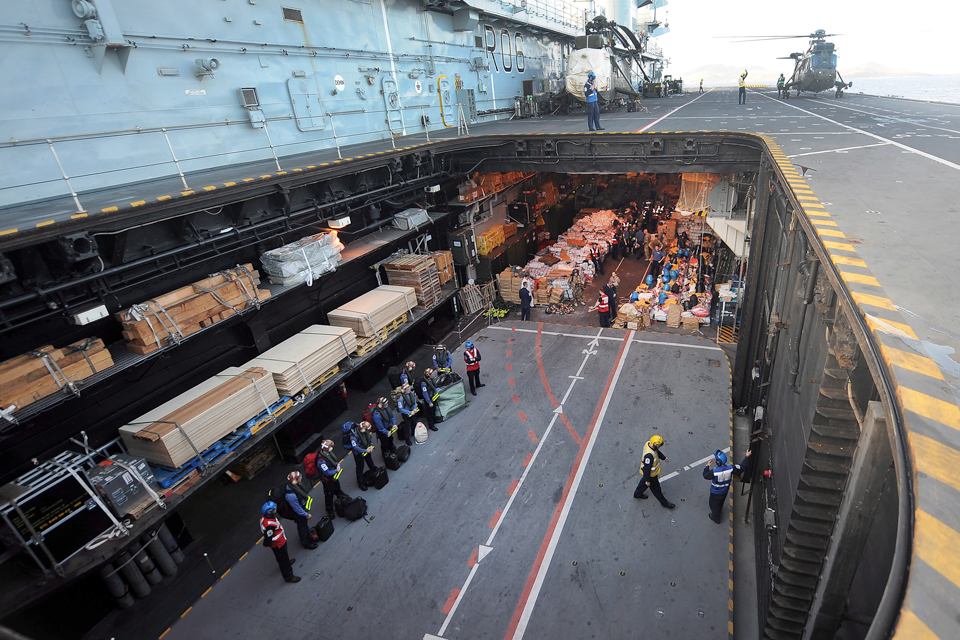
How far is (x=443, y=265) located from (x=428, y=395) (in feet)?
18.9

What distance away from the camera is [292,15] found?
12469mm

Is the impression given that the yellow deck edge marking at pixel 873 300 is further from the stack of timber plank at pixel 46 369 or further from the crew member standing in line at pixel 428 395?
the stack of timber plank at pixel 46 369

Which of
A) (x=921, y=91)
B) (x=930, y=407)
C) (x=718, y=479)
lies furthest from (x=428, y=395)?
(x=921, y=91)

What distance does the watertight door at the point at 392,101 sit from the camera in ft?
52.1

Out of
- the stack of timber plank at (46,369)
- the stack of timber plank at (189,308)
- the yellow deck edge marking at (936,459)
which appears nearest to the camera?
the yellow deck edge marking at (936,459)

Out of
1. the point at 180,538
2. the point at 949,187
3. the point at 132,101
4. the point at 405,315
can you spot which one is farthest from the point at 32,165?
the point at 949,187

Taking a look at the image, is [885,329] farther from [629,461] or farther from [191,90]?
[191,90]

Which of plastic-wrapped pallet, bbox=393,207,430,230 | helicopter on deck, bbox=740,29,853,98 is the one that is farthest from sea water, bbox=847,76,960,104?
plastic-wrapped pallet, bbox=393,207,430,230

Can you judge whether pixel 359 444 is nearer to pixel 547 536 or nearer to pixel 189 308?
pixel 547 536

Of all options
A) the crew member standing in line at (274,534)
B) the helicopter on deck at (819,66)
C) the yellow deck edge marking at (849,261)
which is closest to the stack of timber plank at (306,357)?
the crew member standing in line at (274,534)

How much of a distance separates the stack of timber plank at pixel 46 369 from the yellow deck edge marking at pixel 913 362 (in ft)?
32.3

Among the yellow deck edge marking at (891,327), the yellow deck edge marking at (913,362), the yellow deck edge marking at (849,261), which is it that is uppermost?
the yellow deck edge marking at (849,261)

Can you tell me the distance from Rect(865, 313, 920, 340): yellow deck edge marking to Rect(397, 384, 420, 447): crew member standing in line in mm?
8635

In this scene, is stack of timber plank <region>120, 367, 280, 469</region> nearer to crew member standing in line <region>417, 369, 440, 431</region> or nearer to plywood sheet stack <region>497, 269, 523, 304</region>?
crew member standing in line <region>417, 369, 440, 431</region>
